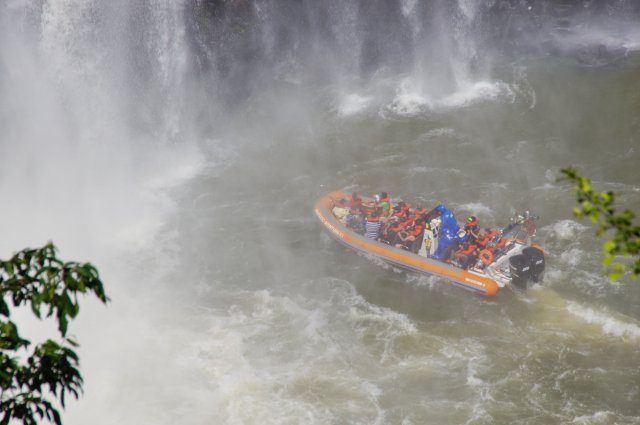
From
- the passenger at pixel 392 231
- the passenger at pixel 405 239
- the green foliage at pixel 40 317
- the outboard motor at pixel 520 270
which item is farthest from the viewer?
the passenger at pixel 392 231

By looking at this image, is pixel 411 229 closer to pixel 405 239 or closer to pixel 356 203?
pixel 405 239

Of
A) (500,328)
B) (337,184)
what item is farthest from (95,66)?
(500,328)

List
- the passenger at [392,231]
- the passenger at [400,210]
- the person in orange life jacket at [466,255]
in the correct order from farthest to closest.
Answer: the passenger at [400,210]
the passenger at [392,231]
the person in orange life jacket at [466,255]

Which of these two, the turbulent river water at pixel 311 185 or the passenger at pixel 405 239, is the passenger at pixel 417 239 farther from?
the turbulent river water at pixel 311 185

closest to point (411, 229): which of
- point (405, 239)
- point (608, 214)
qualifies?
point (405, 239)

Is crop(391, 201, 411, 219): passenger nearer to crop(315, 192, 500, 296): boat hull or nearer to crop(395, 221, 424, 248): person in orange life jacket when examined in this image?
crop(395, 221, 424, 248): person in orange life jacket

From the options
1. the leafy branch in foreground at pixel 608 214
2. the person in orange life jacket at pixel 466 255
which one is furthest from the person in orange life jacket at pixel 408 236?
the leafy branch in foreground at pixel 608 214
